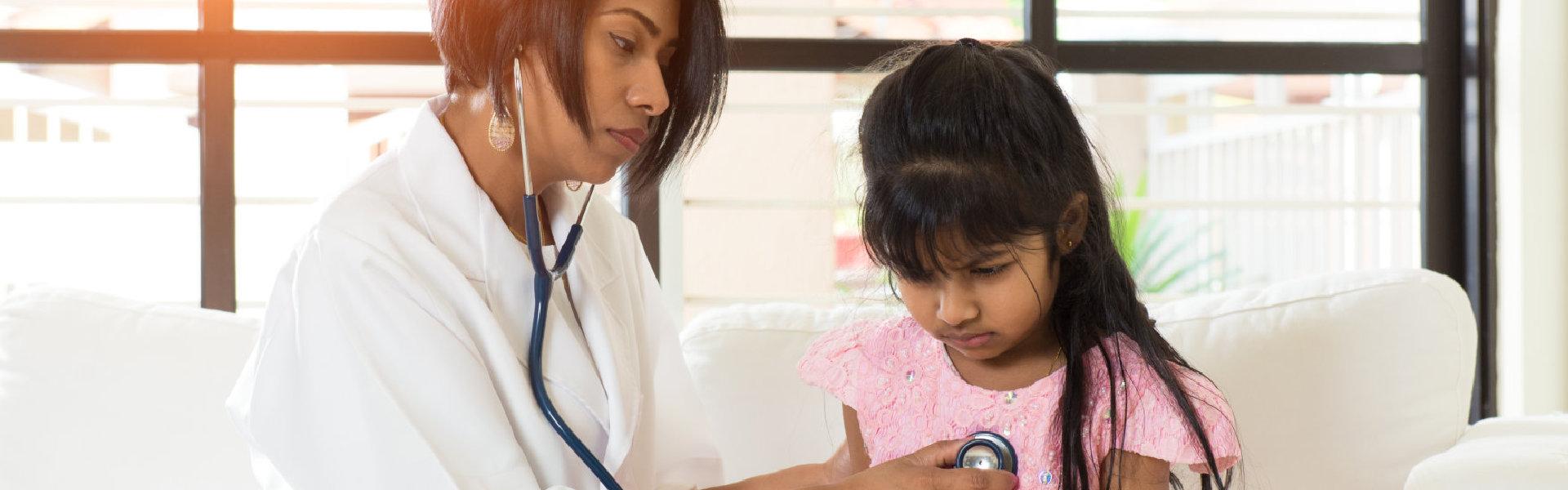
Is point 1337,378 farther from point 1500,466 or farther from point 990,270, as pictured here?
point 990,270

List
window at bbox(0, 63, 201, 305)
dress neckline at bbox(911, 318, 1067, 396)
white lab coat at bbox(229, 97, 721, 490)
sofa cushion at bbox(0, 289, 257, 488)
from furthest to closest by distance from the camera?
window at bbox(0, 63, 201, 305), sofa cushion at bbox(0, 289, 257, 488), dress neckline at bbox(911, 318, 1067, 396), white lab coat at bbox(229, 97, 721, 490)

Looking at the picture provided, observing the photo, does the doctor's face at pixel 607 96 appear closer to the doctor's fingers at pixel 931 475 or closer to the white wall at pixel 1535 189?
the doctor's fingers at pixel 931 475

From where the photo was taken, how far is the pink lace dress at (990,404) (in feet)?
3.81

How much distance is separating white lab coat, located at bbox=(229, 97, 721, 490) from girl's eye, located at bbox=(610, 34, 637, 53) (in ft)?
0.66

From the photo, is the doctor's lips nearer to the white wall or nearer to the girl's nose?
the girl's nose

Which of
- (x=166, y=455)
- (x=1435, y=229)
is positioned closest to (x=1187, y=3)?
(x=1435, y=229)

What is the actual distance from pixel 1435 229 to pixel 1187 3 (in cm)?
427

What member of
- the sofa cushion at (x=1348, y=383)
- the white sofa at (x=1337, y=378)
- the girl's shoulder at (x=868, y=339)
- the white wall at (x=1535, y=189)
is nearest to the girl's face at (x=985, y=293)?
the girl's shoulder at (x=868, y=339)

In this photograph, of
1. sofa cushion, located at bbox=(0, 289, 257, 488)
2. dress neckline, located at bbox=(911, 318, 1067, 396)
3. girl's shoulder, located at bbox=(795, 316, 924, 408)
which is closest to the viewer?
dress neckline, located at bbox=(911, 318, 1067, 396)

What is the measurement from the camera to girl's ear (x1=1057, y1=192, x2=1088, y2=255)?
117 centimetres

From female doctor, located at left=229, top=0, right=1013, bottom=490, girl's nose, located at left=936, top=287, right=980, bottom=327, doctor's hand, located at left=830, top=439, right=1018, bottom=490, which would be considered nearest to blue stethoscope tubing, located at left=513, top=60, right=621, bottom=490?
female doctor, located at left=229, top=0, right=1013, bottom=490

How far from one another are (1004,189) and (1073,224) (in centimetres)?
11

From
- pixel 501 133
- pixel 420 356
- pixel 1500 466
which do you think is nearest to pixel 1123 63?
pixel 1500 466

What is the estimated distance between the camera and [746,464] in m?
1.74
